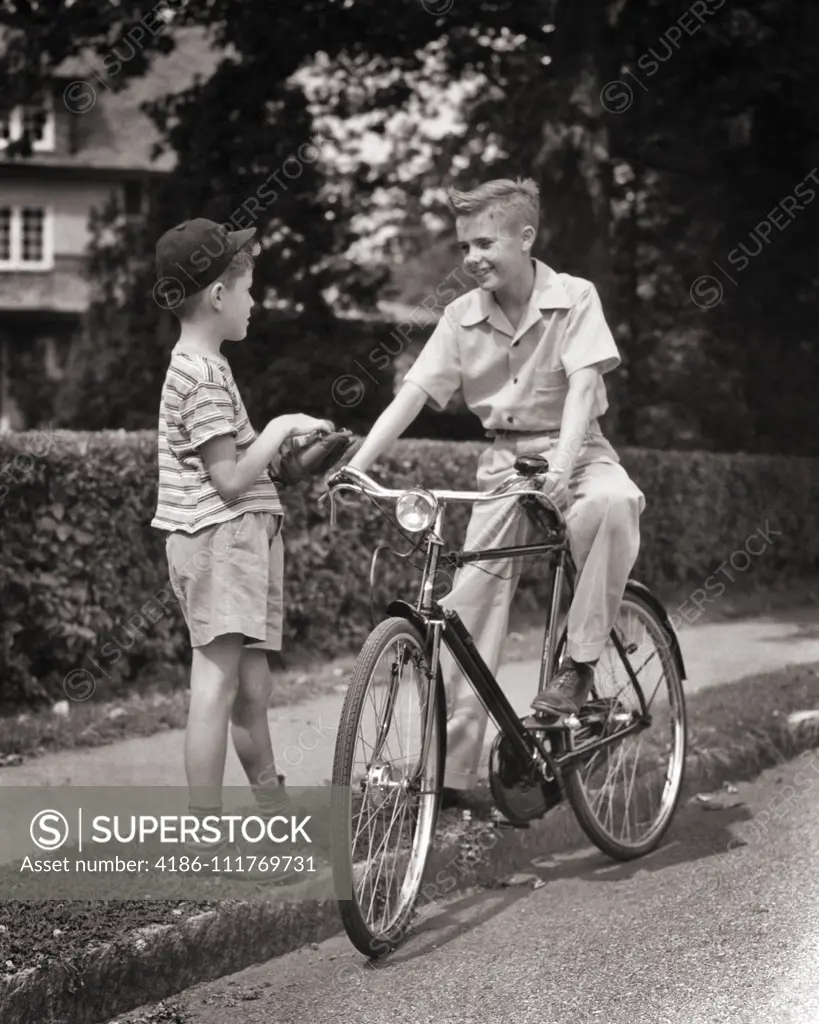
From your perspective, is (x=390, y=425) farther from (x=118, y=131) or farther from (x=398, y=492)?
(x=118, y=131)

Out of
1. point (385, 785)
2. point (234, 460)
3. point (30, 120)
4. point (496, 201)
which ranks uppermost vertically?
point (30, 120)

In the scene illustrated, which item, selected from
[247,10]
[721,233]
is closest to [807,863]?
[247,10]

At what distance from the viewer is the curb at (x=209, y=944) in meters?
3.77

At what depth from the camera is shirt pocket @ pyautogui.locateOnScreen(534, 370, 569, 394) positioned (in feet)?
17.2

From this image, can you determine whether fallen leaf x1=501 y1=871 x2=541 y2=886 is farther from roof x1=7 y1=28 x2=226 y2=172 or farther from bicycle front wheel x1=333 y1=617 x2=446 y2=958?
roof x1=7 y1=28 x2=226 y2=172

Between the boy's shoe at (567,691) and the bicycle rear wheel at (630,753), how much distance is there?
163 mm

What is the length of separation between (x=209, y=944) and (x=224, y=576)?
3.35 feet

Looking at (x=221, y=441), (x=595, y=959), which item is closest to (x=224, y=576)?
(x=221, y=441)

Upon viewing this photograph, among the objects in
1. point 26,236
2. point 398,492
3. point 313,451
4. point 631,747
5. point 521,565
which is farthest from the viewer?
point 26,236

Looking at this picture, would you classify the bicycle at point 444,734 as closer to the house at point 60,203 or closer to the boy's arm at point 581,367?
the boy's arm at point 581,367

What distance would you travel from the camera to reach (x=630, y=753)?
5777mm

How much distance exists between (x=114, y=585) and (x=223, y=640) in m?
→ 3.57

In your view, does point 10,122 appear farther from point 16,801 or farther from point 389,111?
point 16,801

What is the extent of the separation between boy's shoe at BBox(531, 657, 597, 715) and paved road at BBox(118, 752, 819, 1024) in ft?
1.97
